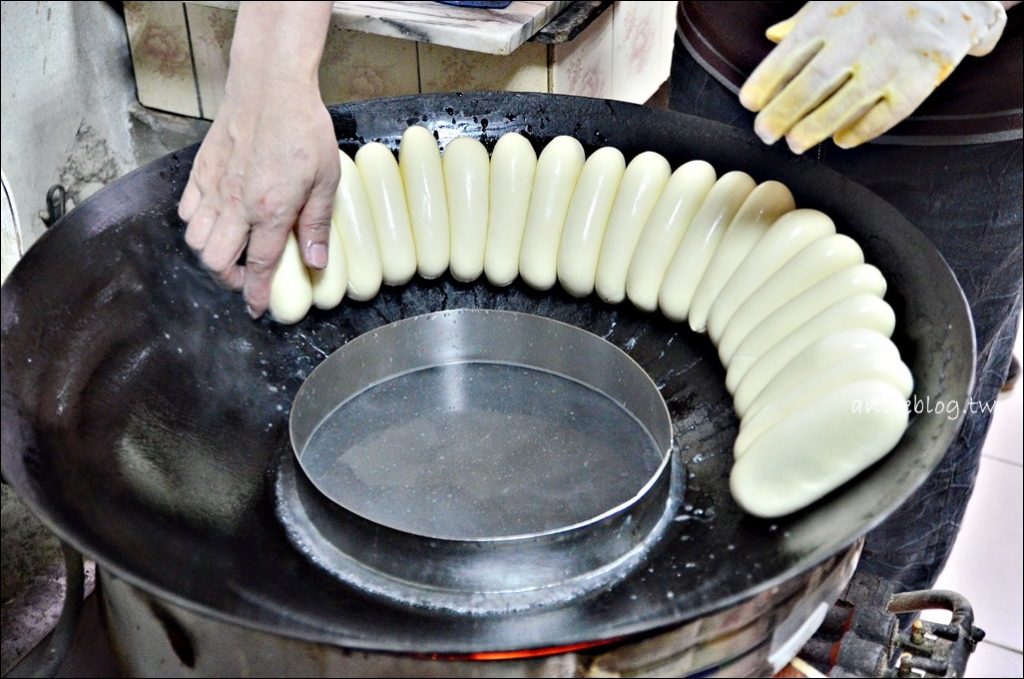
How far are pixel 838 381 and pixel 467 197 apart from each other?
0.57m

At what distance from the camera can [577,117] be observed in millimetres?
1424

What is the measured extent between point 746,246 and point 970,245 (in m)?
0.42

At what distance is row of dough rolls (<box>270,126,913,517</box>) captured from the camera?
1138 mm

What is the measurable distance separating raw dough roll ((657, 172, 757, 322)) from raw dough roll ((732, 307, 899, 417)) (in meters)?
0.22

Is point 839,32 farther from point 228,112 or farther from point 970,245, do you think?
point 228,112

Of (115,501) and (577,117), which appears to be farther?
(577,117)

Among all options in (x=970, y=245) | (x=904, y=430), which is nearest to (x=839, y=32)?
(x=904, y=430)

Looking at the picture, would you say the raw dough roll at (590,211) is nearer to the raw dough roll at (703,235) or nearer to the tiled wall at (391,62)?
the raw dough roll at (703,235)

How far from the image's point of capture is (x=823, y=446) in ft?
3.06

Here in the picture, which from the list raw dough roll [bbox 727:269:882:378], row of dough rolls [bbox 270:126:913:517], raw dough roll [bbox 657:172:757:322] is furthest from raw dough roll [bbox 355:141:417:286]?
raw dough roll [bbox 727:269:882:378]

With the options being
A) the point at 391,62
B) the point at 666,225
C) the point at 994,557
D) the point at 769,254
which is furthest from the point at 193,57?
the point at 994,557

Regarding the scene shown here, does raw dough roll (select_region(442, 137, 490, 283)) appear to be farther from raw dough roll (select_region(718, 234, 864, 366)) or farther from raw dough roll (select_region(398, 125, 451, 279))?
raw dough roll (select_region(718, 234, 864, 366))

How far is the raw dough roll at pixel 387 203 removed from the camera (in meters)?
1.32

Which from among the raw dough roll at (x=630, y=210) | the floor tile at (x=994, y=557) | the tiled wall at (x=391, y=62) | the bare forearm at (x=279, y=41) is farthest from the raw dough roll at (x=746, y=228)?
the floor tile at (x=994, y=557)
